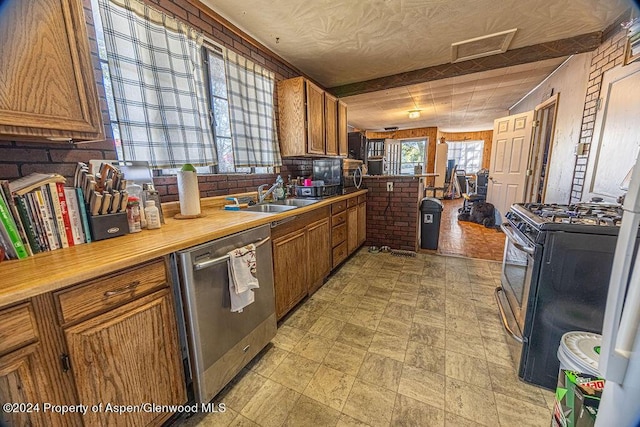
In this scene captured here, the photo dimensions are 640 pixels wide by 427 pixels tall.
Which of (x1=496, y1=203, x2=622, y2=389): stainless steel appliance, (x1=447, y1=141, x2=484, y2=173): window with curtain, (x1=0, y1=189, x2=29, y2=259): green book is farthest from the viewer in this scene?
(x1=447, y1=141, x2=484, y2=173): window with curtain

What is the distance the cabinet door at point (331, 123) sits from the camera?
3.07 metres

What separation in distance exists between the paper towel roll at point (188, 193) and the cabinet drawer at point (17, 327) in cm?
92

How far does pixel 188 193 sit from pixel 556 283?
2123 millimetres

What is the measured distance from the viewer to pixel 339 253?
278cm

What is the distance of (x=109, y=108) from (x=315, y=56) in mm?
2049

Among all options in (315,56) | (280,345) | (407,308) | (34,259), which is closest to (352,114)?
(315,56)

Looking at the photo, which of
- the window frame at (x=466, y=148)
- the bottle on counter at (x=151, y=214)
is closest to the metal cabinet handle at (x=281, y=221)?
the bottle on counter at (x=151, y=214)

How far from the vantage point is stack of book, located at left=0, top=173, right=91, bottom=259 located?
918mm

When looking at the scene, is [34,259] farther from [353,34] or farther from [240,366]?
[353,34]

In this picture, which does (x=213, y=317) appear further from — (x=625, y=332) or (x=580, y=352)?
(x=580, y=352)

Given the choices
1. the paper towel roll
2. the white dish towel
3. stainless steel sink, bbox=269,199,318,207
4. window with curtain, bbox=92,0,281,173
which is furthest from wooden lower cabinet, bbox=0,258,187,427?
stainless steel sink, bbox=269,199,318,207

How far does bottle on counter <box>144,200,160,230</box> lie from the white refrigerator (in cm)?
176

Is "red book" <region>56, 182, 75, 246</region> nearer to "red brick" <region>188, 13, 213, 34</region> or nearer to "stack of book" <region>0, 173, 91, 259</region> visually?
"stack of book" <region>0, 173, 91, 259</region>

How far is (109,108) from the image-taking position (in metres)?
1.36
